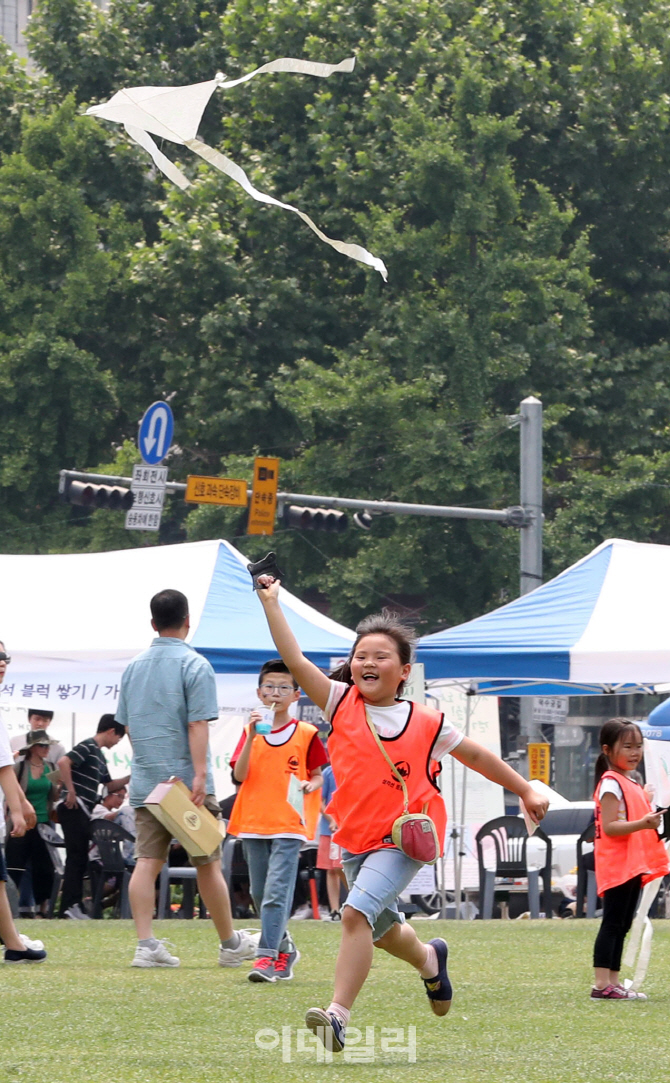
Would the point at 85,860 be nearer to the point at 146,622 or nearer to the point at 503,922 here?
the point at 146,622

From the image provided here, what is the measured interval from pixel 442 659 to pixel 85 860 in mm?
3390

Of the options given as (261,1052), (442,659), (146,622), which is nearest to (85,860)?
(146,622)

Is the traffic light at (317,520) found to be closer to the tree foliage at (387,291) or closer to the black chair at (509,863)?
the tree foliage at (387,291)

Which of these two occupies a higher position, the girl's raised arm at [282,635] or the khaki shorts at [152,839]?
the girl's raised arm at [282,635]

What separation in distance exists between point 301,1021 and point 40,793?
7.85 m

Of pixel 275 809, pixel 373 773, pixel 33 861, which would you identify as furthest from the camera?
pixel 33 861

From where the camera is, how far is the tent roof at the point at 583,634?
42.0 ft

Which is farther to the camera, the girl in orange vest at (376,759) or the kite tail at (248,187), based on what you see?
the girl in orange vest at (376,759)

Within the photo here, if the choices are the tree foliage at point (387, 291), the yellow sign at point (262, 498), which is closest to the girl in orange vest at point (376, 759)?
the yellow sign at point (262, 498)

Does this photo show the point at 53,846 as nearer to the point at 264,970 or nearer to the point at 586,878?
the point at 586,878

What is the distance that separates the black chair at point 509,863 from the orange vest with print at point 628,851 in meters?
6.37

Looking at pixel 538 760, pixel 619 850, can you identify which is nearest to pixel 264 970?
pixel 619 850

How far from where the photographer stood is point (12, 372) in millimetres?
25781

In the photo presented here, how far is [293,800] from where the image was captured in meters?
8.52
